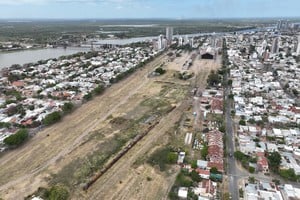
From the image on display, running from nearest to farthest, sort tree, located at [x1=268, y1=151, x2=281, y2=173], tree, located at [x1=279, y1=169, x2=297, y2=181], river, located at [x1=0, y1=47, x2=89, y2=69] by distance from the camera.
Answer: tree, located at [x1=279, y1=169, x2=297, y2=181] → tree, located at [x1=268, y1=151, x2=281, y2=173] → river, located at [x1=0, y1=47, x2=89, y2=69]

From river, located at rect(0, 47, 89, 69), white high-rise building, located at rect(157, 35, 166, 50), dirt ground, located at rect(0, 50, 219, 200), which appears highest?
white high-rise building, located at rect(157, 35, 166, 50)

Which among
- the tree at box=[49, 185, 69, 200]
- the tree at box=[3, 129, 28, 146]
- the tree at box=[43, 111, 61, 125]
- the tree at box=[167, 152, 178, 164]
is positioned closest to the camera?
the tree at box=[49, 185, 69, 200]

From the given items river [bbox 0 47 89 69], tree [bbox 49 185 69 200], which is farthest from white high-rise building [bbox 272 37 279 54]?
tree [bbox 49 185 69 200]

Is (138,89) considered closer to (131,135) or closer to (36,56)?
(131,135)

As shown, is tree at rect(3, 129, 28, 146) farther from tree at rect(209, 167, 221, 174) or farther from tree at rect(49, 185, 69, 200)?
tree at rect(209, 167, 221, 174)

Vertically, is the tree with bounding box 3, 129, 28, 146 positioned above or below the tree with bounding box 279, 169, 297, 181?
above

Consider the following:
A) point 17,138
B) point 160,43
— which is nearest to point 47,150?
point 17,138

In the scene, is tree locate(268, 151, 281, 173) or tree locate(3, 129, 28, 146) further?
tree locate(3, 129, 28, 146)
